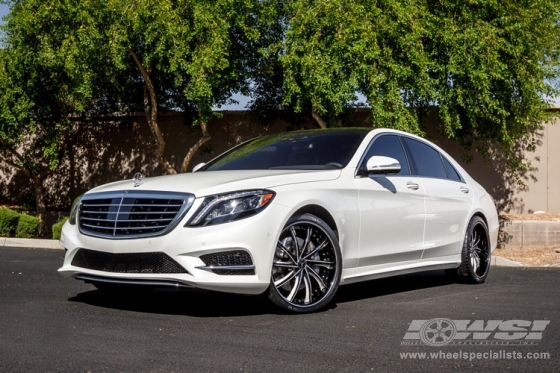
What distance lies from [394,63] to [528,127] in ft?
15.5

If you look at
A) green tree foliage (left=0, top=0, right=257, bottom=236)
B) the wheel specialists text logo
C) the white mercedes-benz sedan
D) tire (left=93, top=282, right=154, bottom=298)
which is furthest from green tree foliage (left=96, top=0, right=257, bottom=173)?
the wheel specialists text logo

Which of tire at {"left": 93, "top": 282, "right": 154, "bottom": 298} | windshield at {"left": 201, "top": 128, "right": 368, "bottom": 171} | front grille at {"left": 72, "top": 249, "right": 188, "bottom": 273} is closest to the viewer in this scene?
front grille at {"left": 72, "top": 249, "right": 188, "bottom": 273}

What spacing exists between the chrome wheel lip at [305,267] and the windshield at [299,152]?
2.75 ft

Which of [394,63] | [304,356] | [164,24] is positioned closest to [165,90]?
[164,24]

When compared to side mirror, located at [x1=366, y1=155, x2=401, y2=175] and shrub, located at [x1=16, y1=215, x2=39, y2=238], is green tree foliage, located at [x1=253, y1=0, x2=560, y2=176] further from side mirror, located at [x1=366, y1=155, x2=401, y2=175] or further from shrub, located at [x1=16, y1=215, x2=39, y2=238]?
side mirror, located at [x1=366, y1=155, x2=401, y2=175]

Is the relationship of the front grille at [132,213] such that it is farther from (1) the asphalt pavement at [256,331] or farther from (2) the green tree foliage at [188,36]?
(2) the green tree foliage at [188,36]

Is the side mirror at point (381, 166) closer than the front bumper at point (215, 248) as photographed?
No

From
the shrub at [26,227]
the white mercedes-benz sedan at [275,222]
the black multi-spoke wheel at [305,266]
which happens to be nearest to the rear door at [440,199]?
the white mercedes-benz sedan at [275,222]

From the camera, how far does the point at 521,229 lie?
18.5 metres

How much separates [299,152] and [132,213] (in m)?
1.93

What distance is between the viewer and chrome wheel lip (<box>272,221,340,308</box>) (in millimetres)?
7254

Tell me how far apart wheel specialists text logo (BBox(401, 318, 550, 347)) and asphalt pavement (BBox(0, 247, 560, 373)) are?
0.8 inches

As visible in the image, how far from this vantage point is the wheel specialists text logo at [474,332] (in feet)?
20.4

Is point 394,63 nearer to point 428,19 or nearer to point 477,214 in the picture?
point 428,19
